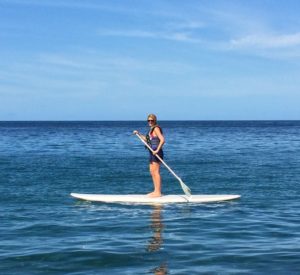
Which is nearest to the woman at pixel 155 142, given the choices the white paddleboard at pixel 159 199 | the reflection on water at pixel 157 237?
the white paddleboard at pixel 159 199

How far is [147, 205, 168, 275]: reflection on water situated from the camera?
8.70 metres

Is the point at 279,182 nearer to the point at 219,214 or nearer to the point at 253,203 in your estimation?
the point at 253,203

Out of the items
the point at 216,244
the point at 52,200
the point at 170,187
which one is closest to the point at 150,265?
the point at 216,244

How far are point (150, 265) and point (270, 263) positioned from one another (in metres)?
1.94

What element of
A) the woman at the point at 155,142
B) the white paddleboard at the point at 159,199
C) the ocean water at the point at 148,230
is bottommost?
the ocean water at the point at 148,230

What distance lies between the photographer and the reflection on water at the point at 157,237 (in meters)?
8.70

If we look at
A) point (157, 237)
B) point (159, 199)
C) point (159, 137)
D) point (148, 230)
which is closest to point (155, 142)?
point (159, 137)

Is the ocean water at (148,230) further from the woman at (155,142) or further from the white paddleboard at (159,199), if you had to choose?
the woman at (155,142)

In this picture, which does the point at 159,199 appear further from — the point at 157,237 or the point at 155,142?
the point at 157,237

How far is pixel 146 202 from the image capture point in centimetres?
1516

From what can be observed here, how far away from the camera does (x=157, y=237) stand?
11.0 metres

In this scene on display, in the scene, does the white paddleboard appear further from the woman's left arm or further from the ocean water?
the woman's left arm

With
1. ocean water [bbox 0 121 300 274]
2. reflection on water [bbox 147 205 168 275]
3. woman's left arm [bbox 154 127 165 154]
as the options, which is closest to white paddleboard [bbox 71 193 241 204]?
ocean water [bbox 0 121 300 274]

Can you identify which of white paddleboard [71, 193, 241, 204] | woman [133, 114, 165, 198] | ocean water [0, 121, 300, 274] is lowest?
ocean water [0, 121, 300, 274]
